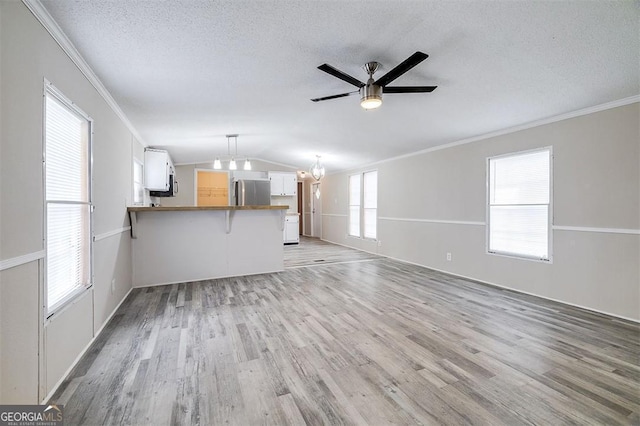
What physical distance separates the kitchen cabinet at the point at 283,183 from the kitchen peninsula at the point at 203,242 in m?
3.91

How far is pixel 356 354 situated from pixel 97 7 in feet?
9.50

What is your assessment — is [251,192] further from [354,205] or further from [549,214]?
[549,214]

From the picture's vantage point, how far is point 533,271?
3.77 metres

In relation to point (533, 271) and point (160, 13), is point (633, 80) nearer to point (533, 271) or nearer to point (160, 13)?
point (533, 271)

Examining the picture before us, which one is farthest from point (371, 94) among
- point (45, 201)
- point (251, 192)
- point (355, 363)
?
point (251, 192)

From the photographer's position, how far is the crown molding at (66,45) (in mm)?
1576

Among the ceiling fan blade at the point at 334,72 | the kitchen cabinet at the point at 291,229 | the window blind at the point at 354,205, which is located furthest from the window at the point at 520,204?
the kitchen cabinet at the point at 291,229

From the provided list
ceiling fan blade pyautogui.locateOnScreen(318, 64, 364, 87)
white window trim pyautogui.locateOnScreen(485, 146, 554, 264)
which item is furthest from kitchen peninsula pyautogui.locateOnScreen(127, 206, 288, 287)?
white window trim pyautogui.locateOnScreen(485, 146, 554, 264)

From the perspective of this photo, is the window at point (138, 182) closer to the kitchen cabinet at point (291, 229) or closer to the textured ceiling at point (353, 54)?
the textured ceiling at point (353, 54)

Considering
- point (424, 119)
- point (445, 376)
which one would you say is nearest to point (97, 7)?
point (445, 376)

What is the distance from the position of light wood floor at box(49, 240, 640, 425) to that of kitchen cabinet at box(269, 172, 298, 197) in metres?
5.46

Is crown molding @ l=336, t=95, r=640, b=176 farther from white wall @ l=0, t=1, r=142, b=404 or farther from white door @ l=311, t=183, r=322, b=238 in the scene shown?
white door @ l=311, t=183, r=322, b=238

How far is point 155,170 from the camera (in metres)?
5.18

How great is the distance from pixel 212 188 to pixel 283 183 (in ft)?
7.71
